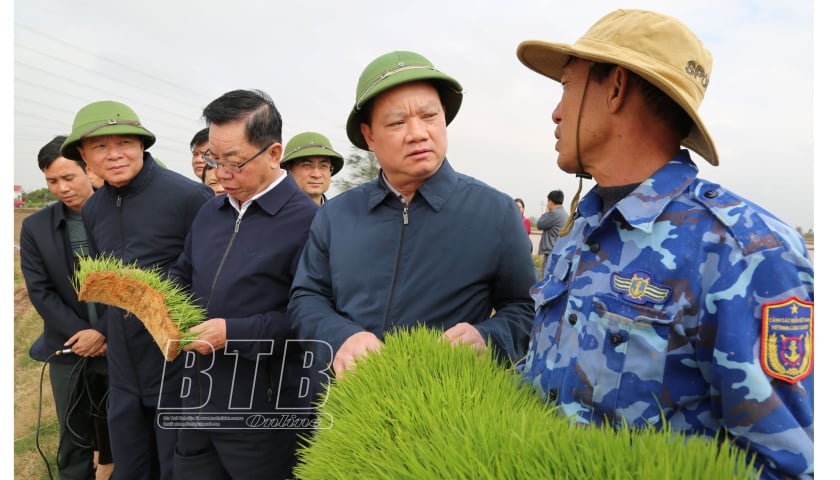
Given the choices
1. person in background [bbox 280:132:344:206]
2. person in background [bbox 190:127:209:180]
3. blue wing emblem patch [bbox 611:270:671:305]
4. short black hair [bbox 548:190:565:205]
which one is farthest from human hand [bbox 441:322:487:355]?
short black hair [bbox 548:190:565:205]

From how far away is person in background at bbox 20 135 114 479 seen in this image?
3.46 metres

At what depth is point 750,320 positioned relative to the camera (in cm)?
92

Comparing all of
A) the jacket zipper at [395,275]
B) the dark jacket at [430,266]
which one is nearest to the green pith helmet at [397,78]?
the dark jacket at [430,266]

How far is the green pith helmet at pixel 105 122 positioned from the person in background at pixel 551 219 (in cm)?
747

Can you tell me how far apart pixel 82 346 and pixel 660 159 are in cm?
370

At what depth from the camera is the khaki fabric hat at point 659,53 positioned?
1.11 m

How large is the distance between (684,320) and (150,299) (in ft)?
7.04

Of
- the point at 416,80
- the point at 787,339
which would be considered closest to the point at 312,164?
the point at 416,80

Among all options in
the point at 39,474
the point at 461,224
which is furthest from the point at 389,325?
the point at 39,474

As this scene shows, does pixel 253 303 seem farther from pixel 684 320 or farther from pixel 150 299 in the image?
pixel 684 320

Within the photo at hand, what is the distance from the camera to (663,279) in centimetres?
105

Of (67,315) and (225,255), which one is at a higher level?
(225,255)

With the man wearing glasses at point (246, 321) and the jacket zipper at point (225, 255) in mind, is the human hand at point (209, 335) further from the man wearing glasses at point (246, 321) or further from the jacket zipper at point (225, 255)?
the jacket zipper at point (225, 255)

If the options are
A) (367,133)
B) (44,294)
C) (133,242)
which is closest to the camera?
(367,133)
